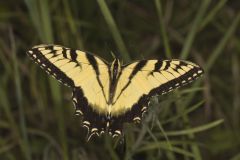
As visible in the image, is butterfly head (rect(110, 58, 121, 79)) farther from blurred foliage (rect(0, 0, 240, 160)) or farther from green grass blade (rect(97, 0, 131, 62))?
blurred foliage (rect(0, 0, 240, 160))

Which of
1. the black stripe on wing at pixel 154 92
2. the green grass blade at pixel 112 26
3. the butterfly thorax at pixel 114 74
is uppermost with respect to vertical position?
the green grass blade at pixel 112 26

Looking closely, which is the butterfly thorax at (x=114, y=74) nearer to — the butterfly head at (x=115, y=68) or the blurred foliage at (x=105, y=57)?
the butterfly head at (x=115, y=68)

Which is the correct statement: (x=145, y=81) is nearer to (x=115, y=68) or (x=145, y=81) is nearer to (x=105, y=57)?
(x=115, y=68)

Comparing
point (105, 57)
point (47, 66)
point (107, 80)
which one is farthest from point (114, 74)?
point (105, 57)

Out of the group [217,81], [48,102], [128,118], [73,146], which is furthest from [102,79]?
[217,81]

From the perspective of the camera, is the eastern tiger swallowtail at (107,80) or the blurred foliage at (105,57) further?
the blurred foliage at (105,57)

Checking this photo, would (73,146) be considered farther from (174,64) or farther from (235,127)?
(174,64)

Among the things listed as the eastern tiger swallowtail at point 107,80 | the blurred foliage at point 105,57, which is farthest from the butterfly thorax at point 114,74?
the blurred foliage at point 105,57
